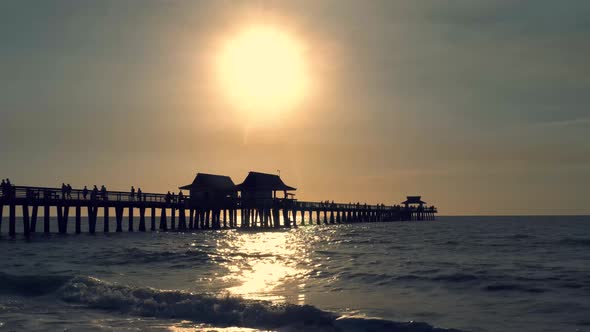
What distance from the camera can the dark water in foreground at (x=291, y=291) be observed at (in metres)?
14.7

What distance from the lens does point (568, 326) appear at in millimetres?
13648

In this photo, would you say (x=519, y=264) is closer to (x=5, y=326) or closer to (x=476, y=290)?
(x=476, y=290)

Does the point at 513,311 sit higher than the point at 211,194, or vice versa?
the point at 211,194

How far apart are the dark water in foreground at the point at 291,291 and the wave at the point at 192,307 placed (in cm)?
3

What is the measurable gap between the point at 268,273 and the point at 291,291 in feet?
15.6

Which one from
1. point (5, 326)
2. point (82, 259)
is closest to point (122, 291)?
point (5, 326)

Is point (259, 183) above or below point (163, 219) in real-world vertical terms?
above

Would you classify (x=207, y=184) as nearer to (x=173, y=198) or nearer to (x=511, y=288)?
(x=173, y=198)

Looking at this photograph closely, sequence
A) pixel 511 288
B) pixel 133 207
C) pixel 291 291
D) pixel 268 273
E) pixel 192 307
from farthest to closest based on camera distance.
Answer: pixel 133 207 < pixel 268 273 < pixel 511 288 < pixel 291 291 < pixel 192 307

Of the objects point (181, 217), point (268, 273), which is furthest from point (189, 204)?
point (268, 273)

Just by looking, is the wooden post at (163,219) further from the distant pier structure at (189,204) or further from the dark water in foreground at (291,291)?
the dark water in foreground at (291,291)

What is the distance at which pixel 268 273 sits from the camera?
2341 centimetres

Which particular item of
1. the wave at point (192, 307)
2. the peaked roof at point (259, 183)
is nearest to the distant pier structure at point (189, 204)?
the peaked roof at point (259, 183)

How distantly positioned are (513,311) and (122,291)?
1115cm
